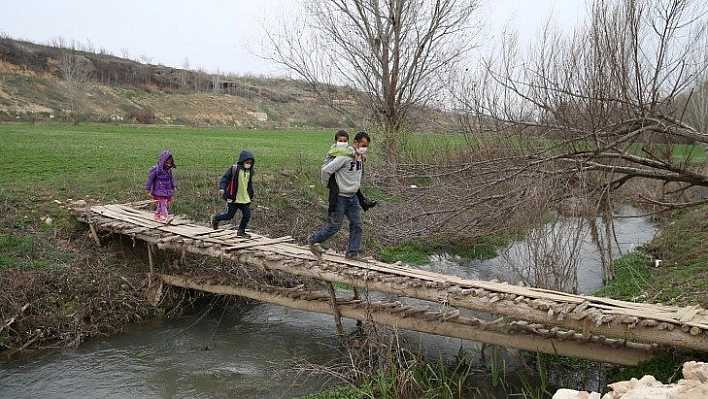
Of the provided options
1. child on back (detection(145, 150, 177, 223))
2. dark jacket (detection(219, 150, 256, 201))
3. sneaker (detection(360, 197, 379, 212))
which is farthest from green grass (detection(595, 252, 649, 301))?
child on back (detection(145, 150, 177, 223))

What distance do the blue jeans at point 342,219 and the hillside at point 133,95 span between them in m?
25.0

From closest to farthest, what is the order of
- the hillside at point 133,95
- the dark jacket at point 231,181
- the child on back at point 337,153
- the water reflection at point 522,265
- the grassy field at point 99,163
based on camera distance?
the child on back at point 337,153, the dark jacket at point 231,181, the water reflection at point 522,265, the grassy field at point 99,163, the hillside at point 133,95

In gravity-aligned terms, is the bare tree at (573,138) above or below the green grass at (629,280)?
above

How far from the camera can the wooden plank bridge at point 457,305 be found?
18.4ft

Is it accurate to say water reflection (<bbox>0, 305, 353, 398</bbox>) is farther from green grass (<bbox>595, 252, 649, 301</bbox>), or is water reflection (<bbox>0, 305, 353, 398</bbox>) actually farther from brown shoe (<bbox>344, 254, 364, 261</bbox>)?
green grass (<bbox>595, 252, 649, 301</bbox>)

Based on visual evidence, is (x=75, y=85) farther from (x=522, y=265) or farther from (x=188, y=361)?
(x=188, y=361)

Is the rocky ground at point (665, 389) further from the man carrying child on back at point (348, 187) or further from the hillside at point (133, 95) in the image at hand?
the hillside at point (133, 95)

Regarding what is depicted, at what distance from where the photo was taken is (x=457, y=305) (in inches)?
253

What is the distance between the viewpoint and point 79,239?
10461 mm

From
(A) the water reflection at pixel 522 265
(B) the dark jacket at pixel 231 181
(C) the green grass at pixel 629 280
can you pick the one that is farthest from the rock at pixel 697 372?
(B) the dark jacket at pixel 231 181

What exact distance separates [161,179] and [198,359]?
10.3 ft

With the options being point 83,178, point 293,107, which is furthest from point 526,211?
point 293,107

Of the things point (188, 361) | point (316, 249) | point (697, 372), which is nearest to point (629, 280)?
point (316, 249)

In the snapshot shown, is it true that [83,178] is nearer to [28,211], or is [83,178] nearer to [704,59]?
[28,211]
